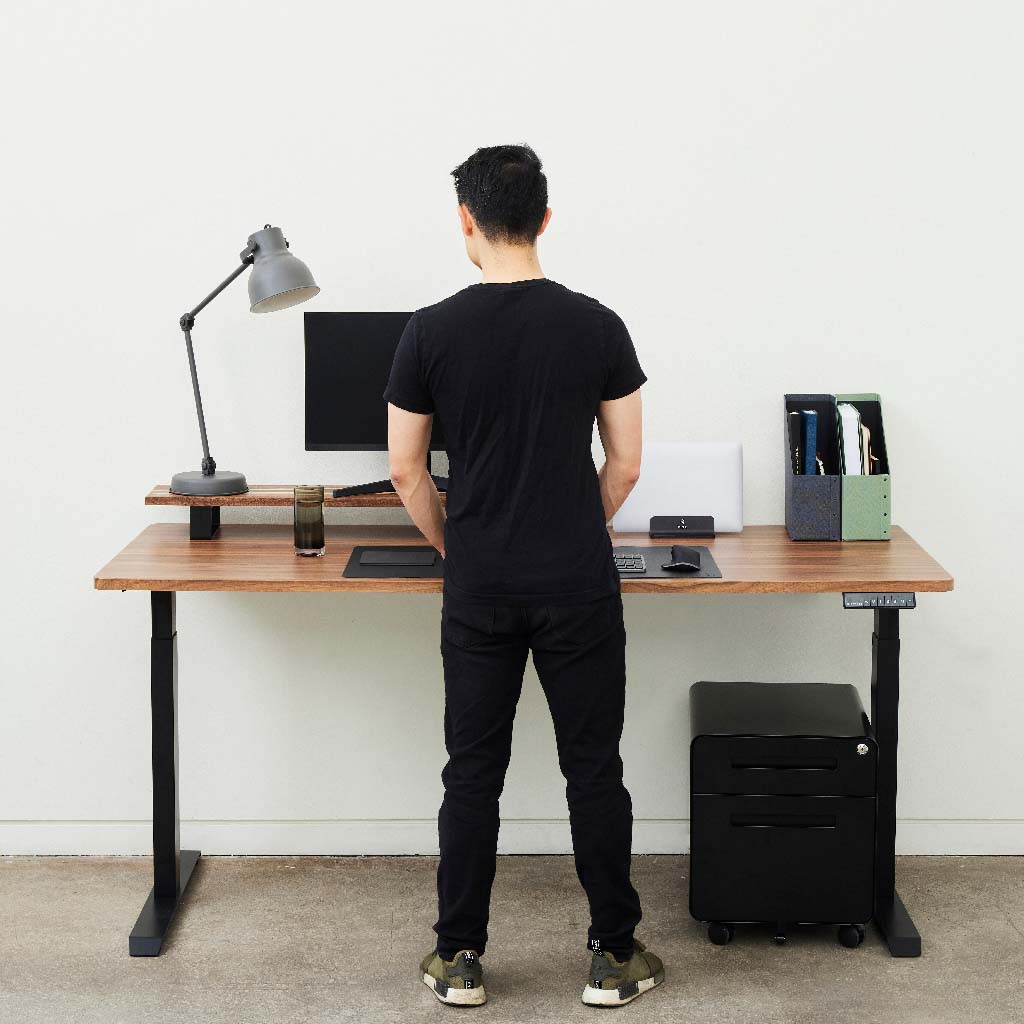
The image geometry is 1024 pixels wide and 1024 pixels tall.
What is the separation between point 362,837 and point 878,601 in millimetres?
1499

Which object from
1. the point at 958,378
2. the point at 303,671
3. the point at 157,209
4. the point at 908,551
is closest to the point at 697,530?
the point at 908,551

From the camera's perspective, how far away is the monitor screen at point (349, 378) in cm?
319

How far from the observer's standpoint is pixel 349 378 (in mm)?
3215

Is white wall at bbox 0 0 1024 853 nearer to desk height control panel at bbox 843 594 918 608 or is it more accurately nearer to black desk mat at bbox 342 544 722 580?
black desk mat at bbox 342 544 722 580

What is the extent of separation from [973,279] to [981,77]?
478mm

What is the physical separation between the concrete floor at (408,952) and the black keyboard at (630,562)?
0.87 meters

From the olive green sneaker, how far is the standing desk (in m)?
0.66

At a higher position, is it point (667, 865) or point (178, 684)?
point (178, 684)

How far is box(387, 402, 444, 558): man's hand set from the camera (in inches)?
101

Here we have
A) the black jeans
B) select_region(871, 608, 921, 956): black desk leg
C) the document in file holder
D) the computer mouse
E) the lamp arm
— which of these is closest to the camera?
the black jeans

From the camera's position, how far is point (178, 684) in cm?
346

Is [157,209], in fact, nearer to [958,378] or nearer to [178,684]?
[178,684]

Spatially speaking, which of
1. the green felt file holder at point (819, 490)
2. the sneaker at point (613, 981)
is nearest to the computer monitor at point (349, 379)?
the green felt file holder at point (819, 490)

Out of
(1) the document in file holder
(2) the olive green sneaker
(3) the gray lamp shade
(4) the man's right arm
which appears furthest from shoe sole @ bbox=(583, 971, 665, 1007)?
(3) the gray lamp shade
